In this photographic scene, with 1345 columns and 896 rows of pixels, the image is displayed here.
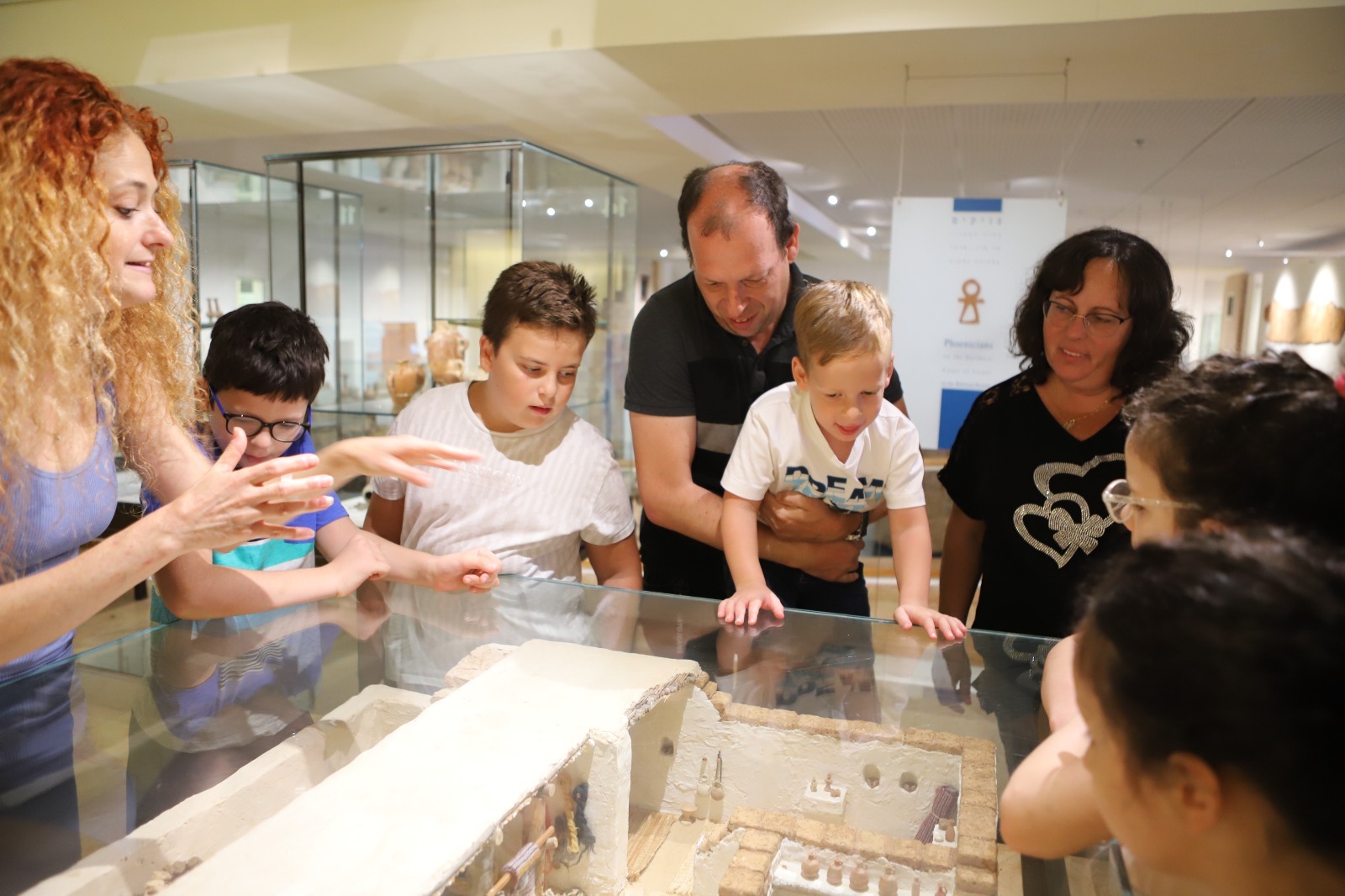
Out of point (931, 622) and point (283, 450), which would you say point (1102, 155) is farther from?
point (283, 450)

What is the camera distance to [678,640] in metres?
1.92

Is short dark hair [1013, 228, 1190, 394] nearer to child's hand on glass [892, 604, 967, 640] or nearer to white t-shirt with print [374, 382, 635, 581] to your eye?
child's hand on glass [892, 604, 967, 640]

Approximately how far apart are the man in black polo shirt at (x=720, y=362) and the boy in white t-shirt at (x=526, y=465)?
164 mm

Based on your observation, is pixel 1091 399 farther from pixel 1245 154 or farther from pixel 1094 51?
pixel 1245 154

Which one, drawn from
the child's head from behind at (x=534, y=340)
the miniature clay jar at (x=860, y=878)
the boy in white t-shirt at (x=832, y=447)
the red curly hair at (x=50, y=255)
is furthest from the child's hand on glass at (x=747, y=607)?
the red curly hair at (x=50, y=255)

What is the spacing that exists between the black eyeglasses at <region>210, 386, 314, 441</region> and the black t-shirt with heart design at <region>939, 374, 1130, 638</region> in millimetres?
1778

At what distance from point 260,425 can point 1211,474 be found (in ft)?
6.84

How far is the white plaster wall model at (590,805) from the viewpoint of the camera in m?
1.24

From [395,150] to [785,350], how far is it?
Answer: 339cm

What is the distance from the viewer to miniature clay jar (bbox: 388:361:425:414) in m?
5.33

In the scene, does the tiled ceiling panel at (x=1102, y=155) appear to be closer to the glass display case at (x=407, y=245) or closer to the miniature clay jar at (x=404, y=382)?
the glass display case at (x=407, y=245)

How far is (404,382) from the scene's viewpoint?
533 cm

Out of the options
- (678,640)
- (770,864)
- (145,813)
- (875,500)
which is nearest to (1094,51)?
(875,500)

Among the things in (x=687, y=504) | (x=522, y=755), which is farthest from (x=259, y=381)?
(x=522, y=755)
